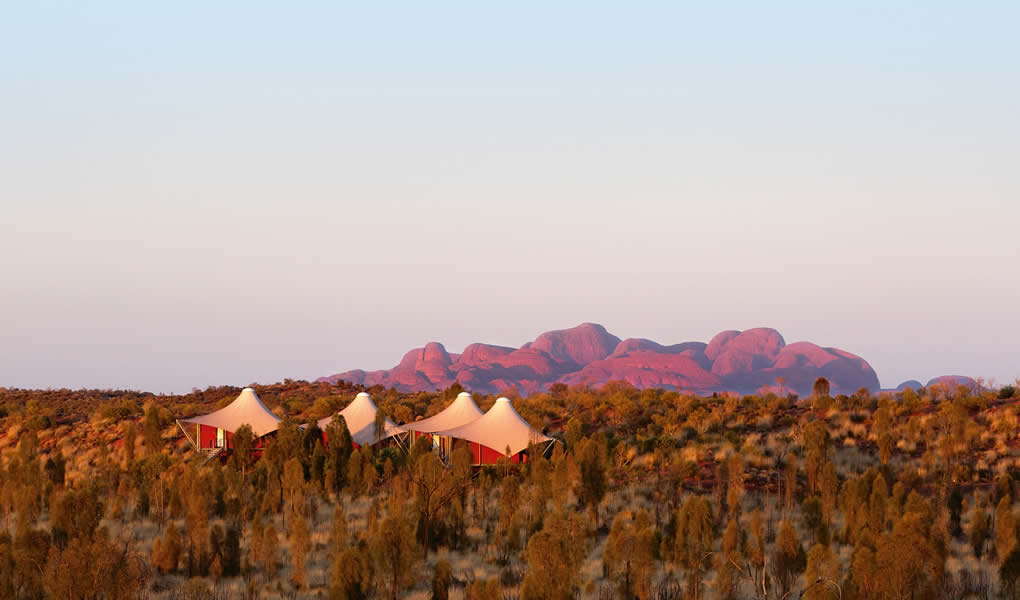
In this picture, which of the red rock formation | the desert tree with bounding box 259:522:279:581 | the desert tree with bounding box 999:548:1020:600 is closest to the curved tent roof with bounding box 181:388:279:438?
the desert tree with bounding box 259:522:279:581

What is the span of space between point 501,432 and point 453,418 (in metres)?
2.87

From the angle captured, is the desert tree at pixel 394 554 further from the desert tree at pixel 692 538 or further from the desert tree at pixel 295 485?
the desert tree at pixel 295 485

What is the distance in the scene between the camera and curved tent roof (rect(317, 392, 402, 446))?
33625mm

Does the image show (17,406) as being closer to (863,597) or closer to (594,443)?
(594,443)

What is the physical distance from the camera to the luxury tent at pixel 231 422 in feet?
116

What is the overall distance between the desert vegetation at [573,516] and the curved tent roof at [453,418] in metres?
2.11

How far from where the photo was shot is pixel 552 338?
182 metres

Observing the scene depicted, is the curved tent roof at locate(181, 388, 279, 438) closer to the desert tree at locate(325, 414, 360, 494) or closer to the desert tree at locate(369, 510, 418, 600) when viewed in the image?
the desert tree at locate(325, 414, 360, 494)

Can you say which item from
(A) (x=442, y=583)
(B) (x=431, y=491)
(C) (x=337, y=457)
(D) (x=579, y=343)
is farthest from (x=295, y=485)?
(D) (x=579, y=343)

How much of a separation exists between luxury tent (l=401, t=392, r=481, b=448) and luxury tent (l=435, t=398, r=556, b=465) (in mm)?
518

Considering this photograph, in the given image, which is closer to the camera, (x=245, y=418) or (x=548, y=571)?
(x=548, y=571)

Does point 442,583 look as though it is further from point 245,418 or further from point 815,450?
point 245,418

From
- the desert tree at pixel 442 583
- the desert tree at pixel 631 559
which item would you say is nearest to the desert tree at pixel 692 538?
the desert tree at pixel 631 559

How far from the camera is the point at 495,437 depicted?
31.5m
